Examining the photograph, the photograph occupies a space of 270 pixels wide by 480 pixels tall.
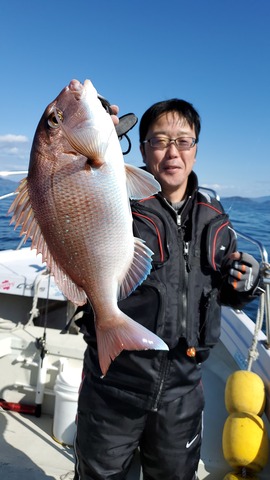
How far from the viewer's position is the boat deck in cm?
297

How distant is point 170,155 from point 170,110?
0.32m

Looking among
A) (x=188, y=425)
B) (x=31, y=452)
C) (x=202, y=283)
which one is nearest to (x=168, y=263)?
(x=202, y=283)

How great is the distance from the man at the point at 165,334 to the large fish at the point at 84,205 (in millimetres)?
508

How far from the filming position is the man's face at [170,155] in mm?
2098

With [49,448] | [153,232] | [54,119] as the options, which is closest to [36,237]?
[54,119]

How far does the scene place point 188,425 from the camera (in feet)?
6.92

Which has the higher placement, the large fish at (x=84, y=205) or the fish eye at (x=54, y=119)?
the fish eye at (x=54, y=119)

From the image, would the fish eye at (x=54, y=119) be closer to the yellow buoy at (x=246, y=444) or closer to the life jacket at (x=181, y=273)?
the life jacket at (x=181, y=273)

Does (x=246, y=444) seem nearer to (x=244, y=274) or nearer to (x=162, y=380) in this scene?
(x=162, y=380)

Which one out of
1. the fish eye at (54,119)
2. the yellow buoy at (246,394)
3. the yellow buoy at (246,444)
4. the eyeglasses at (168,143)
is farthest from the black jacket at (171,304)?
the yellow buoy at (246,394)

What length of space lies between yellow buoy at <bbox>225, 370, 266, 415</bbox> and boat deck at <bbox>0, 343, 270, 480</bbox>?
0.35m

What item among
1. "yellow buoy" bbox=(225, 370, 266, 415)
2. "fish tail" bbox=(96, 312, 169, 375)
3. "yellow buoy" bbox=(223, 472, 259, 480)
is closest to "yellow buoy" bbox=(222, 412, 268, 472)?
"yellow buoy" bbox=(223, 472, 259, 480)

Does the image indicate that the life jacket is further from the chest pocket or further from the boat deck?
the boat deck

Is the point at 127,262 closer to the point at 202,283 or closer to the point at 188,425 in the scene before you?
the point at 202,283
